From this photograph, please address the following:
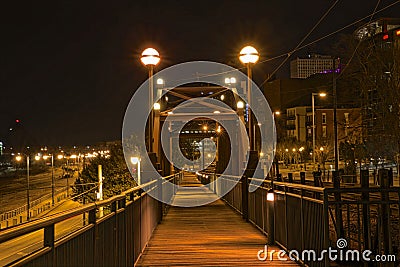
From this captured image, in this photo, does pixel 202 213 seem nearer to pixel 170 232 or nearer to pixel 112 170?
pixel 170 232

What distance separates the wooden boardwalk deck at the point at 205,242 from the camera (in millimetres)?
8711

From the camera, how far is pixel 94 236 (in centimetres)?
506

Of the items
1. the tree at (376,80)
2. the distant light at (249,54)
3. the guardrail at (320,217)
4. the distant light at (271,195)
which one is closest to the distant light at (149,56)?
the distant light at (249,54)

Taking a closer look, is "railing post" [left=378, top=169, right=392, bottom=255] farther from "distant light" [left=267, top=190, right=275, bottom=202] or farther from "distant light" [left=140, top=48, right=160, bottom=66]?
"distant light" [left=140, top=48, right=160, bottom=66]

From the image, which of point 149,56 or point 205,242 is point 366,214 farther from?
point 149,56

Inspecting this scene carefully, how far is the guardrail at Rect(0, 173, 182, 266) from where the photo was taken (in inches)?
133

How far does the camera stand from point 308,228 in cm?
753

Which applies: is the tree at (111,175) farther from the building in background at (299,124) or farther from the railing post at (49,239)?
the building in background at (299,124)

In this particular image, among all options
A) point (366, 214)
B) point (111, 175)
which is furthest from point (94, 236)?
point (111, 175)

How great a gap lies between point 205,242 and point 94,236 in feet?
19.9

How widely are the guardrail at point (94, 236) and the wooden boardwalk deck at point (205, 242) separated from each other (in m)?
0.52

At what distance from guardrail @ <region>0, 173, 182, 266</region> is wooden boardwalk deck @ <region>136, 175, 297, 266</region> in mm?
515

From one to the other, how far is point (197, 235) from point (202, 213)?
220 inches

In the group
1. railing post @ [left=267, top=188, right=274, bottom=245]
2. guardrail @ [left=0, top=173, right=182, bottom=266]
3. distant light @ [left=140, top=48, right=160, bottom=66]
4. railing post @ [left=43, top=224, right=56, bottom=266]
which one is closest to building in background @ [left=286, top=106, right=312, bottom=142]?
distant light @ [left=140, top=48, right=160, bottom=66]
